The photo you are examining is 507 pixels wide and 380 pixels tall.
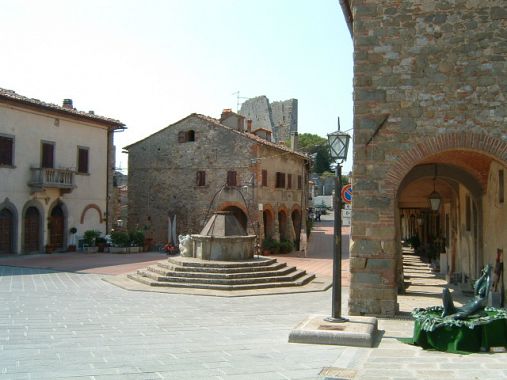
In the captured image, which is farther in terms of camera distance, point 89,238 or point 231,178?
point 231,178

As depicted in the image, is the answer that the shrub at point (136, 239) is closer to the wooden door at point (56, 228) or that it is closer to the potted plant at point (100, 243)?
the potted plant at point (100, 243)

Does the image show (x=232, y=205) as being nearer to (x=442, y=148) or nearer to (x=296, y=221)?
(x=296, y=221)

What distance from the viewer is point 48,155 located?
2511 centimetres

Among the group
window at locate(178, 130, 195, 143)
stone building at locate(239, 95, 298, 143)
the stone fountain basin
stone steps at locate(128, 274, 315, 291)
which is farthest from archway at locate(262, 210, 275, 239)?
stone building at locate(239, 95, 298, 143)

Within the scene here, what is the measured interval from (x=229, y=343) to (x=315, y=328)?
1.31 m

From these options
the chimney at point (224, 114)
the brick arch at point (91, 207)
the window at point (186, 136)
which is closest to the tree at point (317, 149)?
the chimney at point (224, 114)

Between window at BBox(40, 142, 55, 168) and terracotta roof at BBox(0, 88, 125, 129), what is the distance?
5.40 feet

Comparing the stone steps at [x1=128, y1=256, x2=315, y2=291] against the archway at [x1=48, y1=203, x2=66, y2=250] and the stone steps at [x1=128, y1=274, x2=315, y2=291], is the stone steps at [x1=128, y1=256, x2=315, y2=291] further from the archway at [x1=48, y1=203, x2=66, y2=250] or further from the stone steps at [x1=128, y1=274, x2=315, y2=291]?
the archway at [x1=48, y1=203, x2=66, y2=250]

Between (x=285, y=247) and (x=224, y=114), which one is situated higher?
(x=224, y=114)

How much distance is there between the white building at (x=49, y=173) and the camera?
2308 cm

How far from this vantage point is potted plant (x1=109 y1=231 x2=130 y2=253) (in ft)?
84.9

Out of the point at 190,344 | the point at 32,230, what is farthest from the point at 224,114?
the point at 190,344

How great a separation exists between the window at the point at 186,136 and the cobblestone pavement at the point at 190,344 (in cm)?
1772

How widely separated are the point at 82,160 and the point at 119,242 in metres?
4.74
